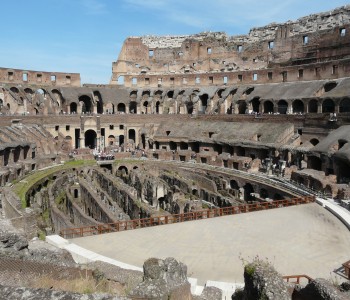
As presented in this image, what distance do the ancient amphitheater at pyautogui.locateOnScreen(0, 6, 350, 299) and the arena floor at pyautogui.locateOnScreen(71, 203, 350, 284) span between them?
8 centimetres

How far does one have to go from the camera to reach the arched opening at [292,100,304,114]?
140 feet

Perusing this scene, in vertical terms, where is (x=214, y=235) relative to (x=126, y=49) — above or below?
below

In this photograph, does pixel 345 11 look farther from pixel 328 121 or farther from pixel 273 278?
pixel 273 278

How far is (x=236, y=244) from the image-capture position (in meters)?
14.7

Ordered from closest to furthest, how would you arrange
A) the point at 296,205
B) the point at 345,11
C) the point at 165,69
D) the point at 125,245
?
the point at 125,245
the point at 296,205
the point at 345,11
the point at 165,69

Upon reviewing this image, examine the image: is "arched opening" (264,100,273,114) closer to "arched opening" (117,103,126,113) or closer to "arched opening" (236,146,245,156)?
"arched opening" (236,146,245,156)

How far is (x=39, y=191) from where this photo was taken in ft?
99.7

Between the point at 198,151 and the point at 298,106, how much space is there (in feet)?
44.5

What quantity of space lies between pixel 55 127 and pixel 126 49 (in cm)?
2182

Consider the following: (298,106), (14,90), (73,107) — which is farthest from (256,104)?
(14,90)

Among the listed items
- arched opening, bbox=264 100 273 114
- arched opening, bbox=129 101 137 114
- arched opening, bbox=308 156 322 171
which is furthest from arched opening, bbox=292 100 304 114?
arched opening, bbox=129 101 137 114

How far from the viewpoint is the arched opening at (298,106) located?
Result: 4270 centimetres

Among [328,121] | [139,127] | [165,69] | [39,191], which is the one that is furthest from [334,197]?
[165,69]

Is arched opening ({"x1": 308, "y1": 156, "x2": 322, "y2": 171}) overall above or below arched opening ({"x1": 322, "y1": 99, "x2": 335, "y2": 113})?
below
